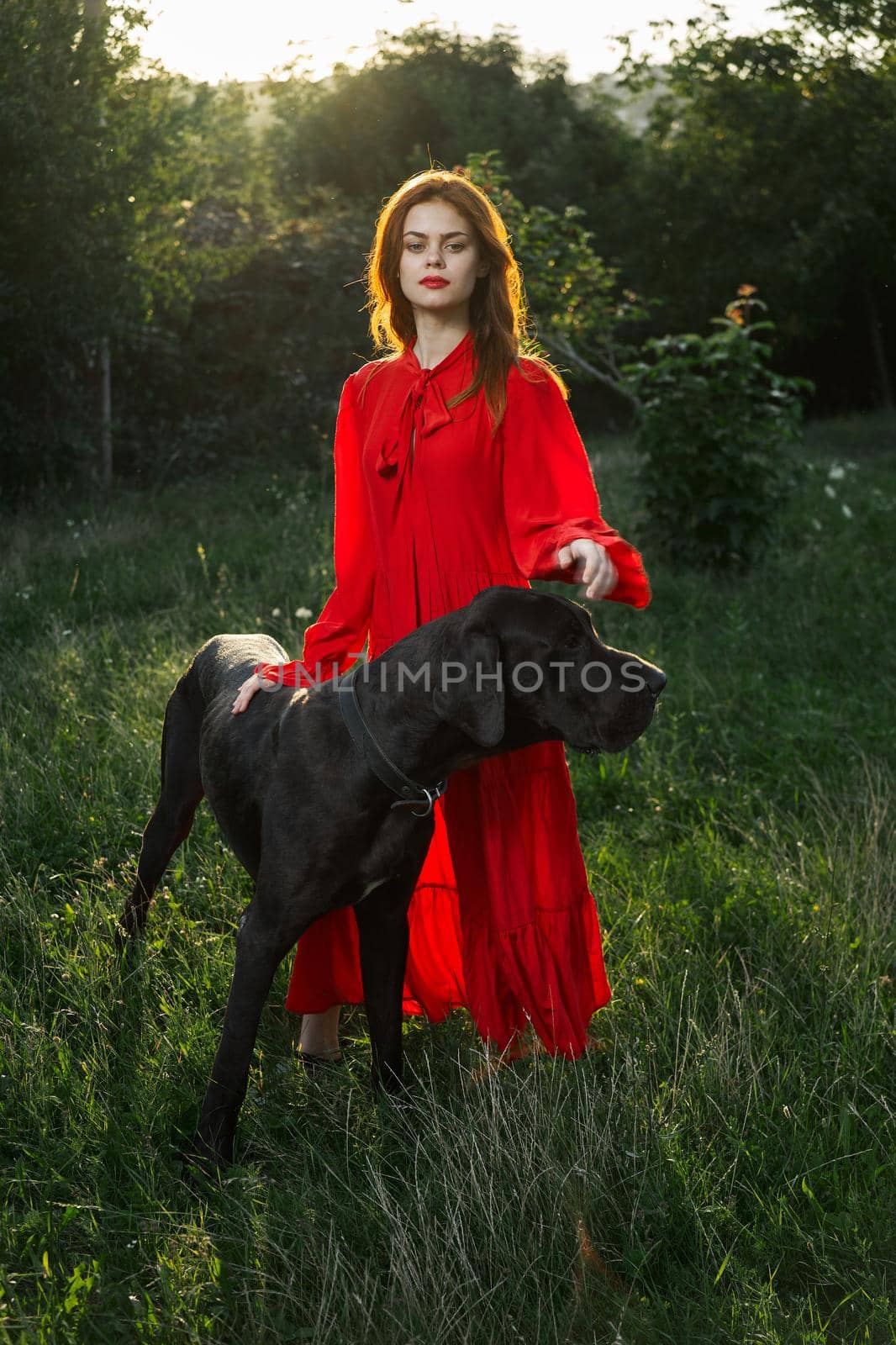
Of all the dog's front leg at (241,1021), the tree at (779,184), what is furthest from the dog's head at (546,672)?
the tree at (779,184)

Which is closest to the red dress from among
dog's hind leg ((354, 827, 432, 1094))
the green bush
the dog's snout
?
dog's hind leg ((354, 827, 432, 1094))

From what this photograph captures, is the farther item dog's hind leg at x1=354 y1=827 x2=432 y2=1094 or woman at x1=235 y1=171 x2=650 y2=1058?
woman at x1=235 y1=171 x2=650 y2=1058

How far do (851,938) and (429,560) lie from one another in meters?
1.65

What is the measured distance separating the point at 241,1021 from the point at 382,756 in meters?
0.67

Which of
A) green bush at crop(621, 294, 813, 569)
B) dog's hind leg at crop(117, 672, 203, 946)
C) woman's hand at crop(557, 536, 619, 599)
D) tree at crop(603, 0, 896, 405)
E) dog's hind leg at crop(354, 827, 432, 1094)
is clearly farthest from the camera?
tree at crop(603, 0, 896, 405)

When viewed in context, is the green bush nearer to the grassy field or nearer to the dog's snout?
the grassy field

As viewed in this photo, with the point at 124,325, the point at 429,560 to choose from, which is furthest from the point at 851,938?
the point at 124,325

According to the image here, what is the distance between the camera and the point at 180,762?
10.2 ft

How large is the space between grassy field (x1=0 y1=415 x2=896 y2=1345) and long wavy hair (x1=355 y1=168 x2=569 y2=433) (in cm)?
156

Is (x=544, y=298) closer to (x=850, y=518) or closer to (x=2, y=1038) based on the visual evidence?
(x=850, y=518)

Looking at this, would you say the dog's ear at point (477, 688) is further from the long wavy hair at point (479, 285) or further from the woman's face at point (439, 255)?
the woman's face at point (439, 255)

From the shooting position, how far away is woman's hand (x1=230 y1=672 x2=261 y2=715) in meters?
2.65

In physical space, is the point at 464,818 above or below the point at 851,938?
above

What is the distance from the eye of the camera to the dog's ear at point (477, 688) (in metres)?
2.11
